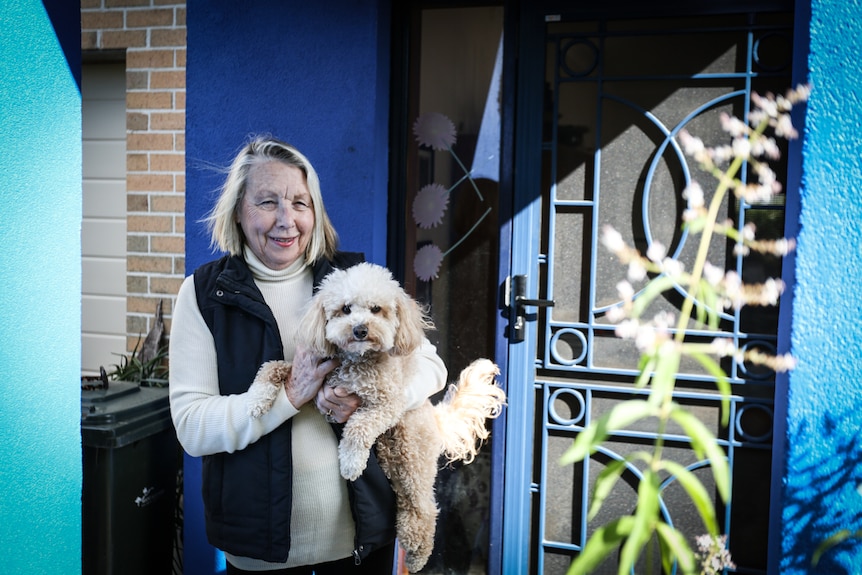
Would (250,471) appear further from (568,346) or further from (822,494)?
(822,494)

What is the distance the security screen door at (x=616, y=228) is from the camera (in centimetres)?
288

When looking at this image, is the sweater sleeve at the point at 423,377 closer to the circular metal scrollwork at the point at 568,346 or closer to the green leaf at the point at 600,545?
the circular metal scrollwork at the point at 568,346

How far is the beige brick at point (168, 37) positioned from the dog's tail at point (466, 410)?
2.69m

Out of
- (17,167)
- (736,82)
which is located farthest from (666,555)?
(736,82)

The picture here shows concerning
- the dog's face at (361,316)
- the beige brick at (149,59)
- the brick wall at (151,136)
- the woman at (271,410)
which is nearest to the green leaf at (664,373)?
the dog's face at (361,316)

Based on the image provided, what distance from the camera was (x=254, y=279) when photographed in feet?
6.98

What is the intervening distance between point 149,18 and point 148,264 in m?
1.44

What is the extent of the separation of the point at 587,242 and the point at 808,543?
57.3 inches

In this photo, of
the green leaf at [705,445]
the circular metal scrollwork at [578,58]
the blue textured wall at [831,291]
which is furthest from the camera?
the circular metal scrollwork at [578,58]

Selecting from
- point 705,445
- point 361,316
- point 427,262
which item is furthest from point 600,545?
point 427,262

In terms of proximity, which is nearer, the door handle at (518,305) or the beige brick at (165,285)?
the door handle at (518,305)

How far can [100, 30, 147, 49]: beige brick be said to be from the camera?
4.04m

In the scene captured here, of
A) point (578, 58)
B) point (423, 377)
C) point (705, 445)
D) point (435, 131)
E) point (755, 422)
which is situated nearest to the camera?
point (705, 445)

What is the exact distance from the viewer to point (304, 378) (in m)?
1.97
